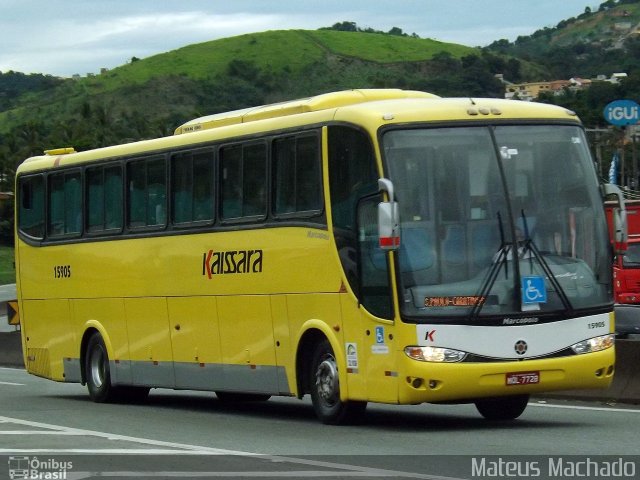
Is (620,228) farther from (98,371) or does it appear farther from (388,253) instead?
(98,371)

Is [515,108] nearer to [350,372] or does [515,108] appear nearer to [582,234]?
[582,234]

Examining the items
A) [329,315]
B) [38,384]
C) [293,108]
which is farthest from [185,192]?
[38,384]

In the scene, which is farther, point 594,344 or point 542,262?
point 594,344

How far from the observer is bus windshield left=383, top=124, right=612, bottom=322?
48.0 ft

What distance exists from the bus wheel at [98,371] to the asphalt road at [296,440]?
1304 millimetres

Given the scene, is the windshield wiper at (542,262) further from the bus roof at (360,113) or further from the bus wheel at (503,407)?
the bus wheel at (503,407)

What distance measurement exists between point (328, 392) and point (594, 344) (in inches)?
108

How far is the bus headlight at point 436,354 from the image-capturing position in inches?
571

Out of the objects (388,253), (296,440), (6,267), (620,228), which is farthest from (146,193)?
(6,267)

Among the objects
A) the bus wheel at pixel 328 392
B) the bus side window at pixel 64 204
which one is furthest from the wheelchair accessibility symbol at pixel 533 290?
the bus side window at pixel 64 204

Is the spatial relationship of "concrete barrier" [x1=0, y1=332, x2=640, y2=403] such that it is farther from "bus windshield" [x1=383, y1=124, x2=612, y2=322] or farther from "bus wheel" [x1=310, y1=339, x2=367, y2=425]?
"bus wheel" [x1=310, y1=339, x2=367, y2=425]

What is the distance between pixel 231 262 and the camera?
18.0 metres

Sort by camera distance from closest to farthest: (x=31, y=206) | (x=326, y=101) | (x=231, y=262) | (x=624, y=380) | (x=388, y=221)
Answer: (x=388, y=221) < (x=326, y=101) < (x=231, y=262) < (x=624, y=380) < (x=31, y=206)

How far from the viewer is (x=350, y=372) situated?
50.6 ft
